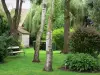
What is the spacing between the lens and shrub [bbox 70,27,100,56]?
624 inches

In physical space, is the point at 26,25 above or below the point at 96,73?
above

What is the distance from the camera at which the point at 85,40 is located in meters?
15.8

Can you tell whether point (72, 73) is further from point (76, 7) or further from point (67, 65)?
point (76, 7)

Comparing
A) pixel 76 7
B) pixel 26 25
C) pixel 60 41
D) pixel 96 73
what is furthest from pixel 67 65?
pixel 26 25

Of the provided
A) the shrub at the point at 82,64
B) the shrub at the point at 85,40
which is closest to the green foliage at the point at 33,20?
the shrub at the point at 85,40

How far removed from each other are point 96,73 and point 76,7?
82.2 feet

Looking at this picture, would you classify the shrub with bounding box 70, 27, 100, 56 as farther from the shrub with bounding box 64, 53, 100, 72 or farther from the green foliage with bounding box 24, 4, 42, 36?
the green foliage with bounding box 24, 4, 42, 36

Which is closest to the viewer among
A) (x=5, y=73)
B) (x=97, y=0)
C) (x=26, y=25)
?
(x=5, y=73)

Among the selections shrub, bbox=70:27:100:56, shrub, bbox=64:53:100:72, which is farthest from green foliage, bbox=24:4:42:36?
shrub, bbox=64:53:100:72

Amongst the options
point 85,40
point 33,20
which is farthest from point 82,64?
point 33,20

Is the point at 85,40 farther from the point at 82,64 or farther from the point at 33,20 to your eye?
the point at 33,20

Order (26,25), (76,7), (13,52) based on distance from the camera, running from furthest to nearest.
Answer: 1. (26,25)
2. (76,7)
3. (13,52)

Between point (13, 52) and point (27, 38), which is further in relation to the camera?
point (27, 38)

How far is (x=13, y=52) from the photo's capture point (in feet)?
71.7
